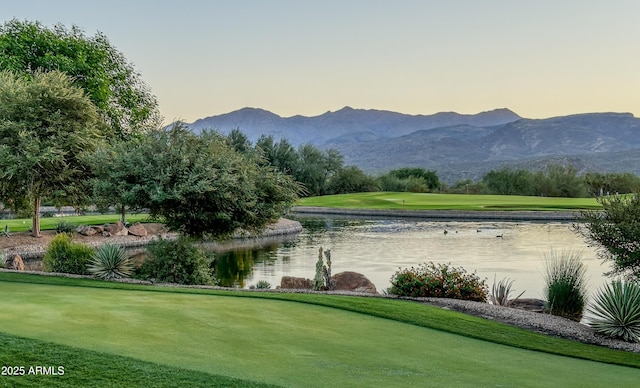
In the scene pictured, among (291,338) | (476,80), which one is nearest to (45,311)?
(291,338)

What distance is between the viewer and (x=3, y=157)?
2188 cm

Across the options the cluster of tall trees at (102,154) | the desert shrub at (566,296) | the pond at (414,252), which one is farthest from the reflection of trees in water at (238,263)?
the desert shrub at (566,296)

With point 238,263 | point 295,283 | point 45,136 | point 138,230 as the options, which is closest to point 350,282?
point 295,283

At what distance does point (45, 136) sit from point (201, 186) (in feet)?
35.5

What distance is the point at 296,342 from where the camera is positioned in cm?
721

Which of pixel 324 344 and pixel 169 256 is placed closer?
pixel 324 344

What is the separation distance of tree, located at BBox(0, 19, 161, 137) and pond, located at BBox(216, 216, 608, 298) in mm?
11226

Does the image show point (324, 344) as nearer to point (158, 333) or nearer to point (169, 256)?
point (158, 333)

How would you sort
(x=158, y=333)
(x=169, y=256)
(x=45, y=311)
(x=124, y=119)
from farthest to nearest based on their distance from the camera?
1. (x=124, y=119)
2. (x=169, y=256)
3. (x=45, y=311)
4. (x=158, y=333)

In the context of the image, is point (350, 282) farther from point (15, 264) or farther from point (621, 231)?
point (15, 264)

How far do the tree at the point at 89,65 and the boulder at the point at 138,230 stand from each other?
18.0 ft

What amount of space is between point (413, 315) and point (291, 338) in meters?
2.99

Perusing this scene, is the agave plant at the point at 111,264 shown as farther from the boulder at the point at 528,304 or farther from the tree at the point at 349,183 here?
the tree at the point at 349,183

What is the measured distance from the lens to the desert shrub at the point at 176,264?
1620 cm
